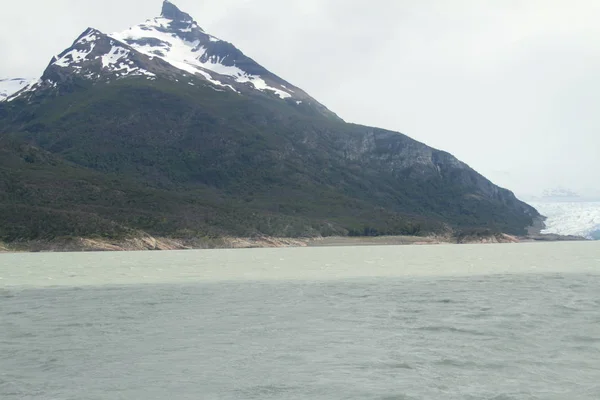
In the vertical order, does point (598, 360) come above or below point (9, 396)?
above

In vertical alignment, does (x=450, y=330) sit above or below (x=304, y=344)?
above

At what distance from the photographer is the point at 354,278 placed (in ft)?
230

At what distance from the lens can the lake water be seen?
73.8 feet

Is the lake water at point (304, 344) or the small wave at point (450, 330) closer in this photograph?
the lake water at point (304, 344)

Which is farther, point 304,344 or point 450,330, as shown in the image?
point 450,330

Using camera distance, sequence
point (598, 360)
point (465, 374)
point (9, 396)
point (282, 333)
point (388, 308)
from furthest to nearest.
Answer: point (388, 308)
point (282, 333)
point (598, 360)
point (465, 374)
point (9, 396)

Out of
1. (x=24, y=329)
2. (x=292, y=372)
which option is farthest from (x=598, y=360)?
(x=24, y=329)

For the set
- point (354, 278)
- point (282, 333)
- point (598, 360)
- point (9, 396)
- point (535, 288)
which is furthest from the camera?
point (354, 278)

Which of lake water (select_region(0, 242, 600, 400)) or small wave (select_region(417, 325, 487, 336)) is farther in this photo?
small wave (select_region(417, 325, 487, 336))

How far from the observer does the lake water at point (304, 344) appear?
22.5m

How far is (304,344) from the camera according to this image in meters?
29.9

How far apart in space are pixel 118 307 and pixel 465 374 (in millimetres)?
27293

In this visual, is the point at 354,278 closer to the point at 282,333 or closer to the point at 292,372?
the point at 282,333

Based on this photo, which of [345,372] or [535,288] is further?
[535,288]
